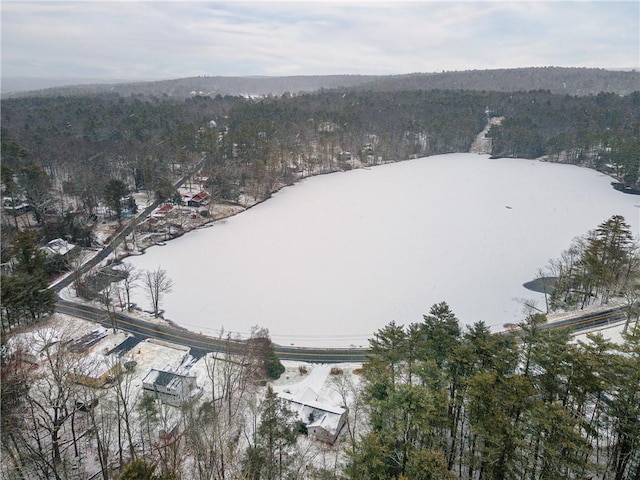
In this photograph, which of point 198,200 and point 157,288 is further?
point 198,200

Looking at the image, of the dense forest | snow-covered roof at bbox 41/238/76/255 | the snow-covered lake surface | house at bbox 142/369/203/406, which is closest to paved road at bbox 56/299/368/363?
the snow-covered lake surface

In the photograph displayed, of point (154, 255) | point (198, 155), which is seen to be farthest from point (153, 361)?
point (198, 155)

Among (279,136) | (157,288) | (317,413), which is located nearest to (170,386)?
(317,413)

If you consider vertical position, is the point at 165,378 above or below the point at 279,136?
below

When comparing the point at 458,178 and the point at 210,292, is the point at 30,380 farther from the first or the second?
the point at 458,178

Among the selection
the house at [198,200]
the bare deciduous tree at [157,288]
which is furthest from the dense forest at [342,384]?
the bare deciduous tree at [157,288]

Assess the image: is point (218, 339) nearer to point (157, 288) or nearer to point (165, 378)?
point (165, 378)
